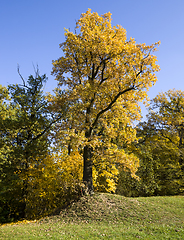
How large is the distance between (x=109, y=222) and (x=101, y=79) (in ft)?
31.6

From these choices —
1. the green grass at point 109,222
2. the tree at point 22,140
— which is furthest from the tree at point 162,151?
the tree at point 22,140

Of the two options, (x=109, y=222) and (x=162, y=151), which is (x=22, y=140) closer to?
(x=109, y=222)

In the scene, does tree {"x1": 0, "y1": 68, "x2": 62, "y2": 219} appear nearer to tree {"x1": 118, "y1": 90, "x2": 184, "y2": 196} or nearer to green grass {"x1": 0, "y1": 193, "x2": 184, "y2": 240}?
green grass {"x1": 0, "y1": 193, "x2": 184, "y2": 240}

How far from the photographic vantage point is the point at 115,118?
14.9m

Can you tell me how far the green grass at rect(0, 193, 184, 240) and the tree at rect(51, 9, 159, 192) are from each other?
211 centimetres

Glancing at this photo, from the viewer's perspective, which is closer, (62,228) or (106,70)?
(62,228)

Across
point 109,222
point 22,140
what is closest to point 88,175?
point 109,222

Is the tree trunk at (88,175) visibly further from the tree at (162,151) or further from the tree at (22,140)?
the tree at (162,151)

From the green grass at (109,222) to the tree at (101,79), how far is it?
2111mm

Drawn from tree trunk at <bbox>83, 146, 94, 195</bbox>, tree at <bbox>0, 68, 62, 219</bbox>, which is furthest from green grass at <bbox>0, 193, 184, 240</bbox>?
tree at <bbox>0, 68, 62, 219</bbox>

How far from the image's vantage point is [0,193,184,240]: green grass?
883 centimetres

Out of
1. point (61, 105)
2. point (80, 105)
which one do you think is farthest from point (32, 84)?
point (80, 105)

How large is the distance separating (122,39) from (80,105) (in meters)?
5.38

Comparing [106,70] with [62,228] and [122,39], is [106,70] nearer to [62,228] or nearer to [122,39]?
[122,39]
